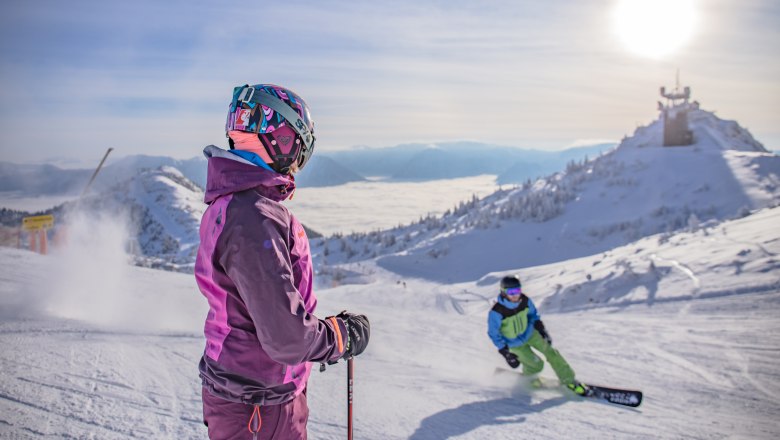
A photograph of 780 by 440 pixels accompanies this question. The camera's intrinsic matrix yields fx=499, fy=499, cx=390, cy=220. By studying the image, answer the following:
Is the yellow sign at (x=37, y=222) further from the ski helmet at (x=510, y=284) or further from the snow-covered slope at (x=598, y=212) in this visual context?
the snow-covered slope at (x=598, y=212)

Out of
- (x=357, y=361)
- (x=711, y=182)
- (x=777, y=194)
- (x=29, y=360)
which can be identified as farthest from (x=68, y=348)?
(x=711, y=182)

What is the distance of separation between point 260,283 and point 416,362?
546 centimetres

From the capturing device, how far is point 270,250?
1885 millimetres

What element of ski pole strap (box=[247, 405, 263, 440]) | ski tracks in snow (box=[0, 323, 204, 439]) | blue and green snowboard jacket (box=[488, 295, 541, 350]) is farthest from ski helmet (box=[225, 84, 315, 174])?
blue and green snowboard jacket (box=[488, 295, 541, 350])

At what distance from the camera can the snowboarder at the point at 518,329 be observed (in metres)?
6.25

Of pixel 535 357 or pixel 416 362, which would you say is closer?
pixel 535 357

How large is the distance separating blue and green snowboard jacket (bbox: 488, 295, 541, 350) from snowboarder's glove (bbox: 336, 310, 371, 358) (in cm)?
424

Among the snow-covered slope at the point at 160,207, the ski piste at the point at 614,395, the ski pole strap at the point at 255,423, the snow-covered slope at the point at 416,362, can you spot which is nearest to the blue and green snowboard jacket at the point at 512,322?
the snow-covered slope at the point at 416,362

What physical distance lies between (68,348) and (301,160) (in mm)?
4579

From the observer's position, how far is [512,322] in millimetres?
6293

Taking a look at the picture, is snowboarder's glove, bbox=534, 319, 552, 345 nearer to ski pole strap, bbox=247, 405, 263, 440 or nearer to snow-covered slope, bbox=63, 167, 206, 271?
ski pole strap, bbox=247, 405, 263, 440

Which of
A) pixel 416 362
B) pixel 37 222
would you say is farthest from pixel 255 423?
pixel 37 222

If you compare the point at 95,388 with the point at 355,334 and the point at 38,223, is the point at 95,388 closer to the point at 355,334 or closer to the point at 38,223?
the point at 355,334

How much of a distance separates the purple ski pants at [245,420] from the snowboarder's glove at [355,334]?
1.18 ft
